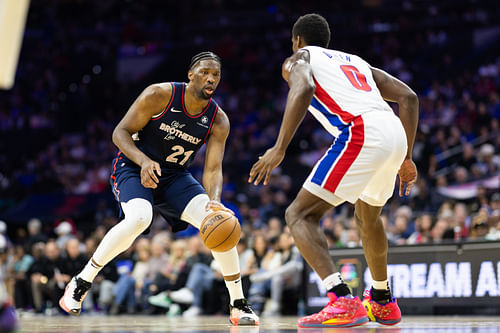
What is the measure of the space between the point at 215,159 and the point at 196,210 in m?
0.49

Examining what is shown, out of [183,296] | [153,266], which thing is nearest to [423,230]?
[183,296]

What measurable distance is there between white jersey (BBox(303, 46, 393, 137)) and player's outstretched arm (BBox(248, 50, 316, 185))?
134 mm

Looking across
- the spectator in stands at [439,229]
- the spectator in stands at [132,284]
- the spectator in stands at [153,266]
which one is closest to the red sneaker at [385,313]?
the spectator in stands at [439,229]

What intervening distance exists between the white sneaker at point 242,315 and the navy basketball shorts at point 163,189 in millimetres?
813

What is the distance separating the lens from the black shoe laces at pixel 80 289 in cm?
514

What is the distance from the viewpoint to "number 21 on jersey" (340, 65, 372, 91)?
4.29 meters

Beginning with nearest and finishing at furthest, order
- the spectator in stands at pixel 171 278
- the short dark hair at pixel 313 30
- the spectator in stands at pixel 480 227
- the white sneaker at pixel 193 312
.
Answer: the short dark hair at pixel 313 30 → the spectator in stands at pixel 480 227 → the white sneaker at pixel 193 312 → the spectator in stands at pixel 171 278

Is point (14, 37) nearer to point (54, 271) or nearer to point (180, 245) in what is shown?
point (180, 245)

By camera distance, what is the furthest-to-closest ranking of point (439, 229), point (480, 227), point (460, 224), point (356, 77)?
point (460, 224)
point (439, 229)
point (480, 227)
point (356, 77)

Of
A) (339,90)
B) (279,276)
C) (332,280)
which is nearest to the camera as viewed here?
(332,280)

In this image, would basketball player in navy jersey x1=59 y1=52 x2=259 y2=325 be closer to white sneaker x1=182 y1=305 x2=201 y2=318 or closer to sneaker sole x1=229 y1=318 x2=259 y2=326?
sneaker sole x1=229 y1=318 x2=259 y2=326

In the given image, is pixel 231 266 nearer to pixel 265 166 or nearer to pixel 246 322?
pixel 246 322

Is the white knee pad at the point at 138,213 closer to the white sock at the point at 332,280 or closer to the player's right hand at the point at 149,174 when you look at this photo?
the player's right hand at the point at 149,174

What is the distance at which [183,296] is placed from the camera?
10.8 meters
